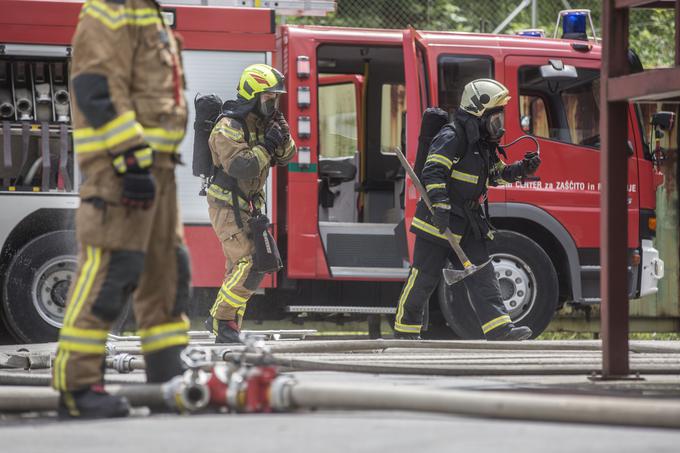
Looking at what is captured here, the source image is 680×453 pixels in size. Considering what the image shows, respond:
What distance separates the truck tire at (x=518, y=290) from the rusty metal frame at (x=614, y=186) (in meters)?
3.96

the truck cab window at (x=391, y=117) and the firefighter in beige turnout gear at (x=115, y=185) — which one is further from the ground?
the truck cab window at (x=391, y=117)

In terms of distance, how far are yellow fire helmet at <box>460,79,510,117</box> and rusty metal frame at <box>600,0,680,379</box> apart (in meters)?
2.71

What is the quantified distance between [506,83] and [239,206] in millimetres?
2530

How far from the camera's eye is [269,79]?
28.4ft

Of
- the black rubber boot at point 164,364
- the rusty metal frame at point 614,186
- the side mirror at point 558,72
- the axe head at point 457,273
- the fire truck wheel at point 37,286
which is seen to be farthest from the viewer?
the side mirror at point 558,72

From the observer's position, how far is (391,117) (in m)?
11.1

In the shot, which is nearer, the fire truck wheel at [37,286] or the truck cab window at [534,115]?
the fire truck wheel at [37,286]

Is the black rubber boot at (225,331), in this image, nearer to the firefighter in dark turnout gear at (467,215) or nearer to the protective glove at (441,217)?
the firefighter in dark turnout gear at (467,215)

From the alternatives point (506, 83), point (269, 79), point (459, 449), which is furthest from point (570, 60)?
point (459, 449)

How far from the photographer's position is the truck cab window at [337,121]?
1091 centimetres

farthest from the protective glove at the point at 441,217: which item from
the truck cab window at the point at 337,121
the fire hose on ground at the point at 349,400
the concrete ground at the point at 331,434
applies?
the fire hose on ground at the point at 349,400

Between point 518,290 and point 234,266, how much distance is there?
2400mm

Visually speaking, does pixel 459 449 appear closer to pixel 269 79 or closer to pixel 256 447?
pixel 256 447

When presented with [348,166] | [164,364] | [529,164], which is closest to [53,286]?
[348,166]
